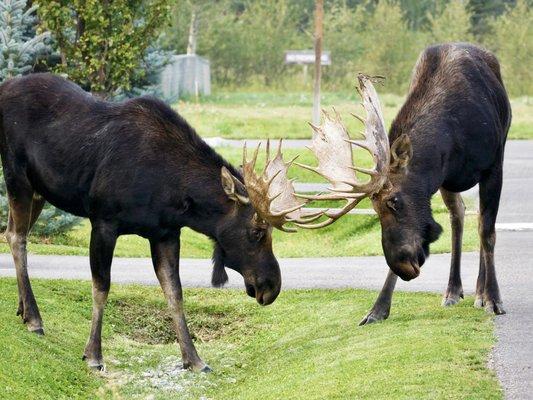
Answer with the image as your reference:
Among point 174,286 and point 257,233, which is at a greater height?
point 257,233

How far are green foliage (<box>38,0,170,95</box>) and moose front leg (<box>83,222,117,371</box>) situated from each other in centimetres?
876

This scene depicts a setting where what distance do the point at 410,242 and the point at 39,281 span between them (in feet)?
16.0

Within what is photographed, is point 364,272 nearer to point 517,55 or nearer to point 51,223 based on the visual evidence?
point 51,223

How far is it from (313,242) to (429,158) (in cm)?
909

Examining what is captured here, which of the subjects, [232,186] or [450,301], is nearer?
[232,186]

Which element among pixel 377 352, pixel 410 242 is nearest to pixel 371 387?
pixel 377 352

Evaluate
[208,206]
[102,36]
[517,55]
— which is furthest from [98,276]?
[517,55]

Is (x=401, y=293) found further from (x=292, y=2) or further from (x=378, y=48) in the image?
(x=292, y=2)

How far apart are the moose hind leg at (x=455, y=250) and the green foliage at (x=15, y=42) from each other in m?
6.83

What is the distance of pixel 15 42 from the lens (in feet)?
58.5

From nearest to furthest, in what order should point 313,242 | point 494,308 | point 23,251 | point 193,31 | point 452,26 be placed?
1. point 23,251
2. point 494,308
3. point 313,242
4. point 452,26
5. point 193,31

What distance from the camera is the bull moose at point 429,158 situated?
11102mm

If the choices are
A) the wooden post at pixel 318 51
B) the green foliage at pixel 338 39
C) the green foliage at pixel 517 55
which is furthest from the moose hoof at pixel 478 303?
the green foliage at pixel 517 55

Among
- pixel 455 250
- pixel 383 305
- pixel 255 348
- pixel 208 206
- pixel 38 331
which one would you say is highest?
pixel 208 206
